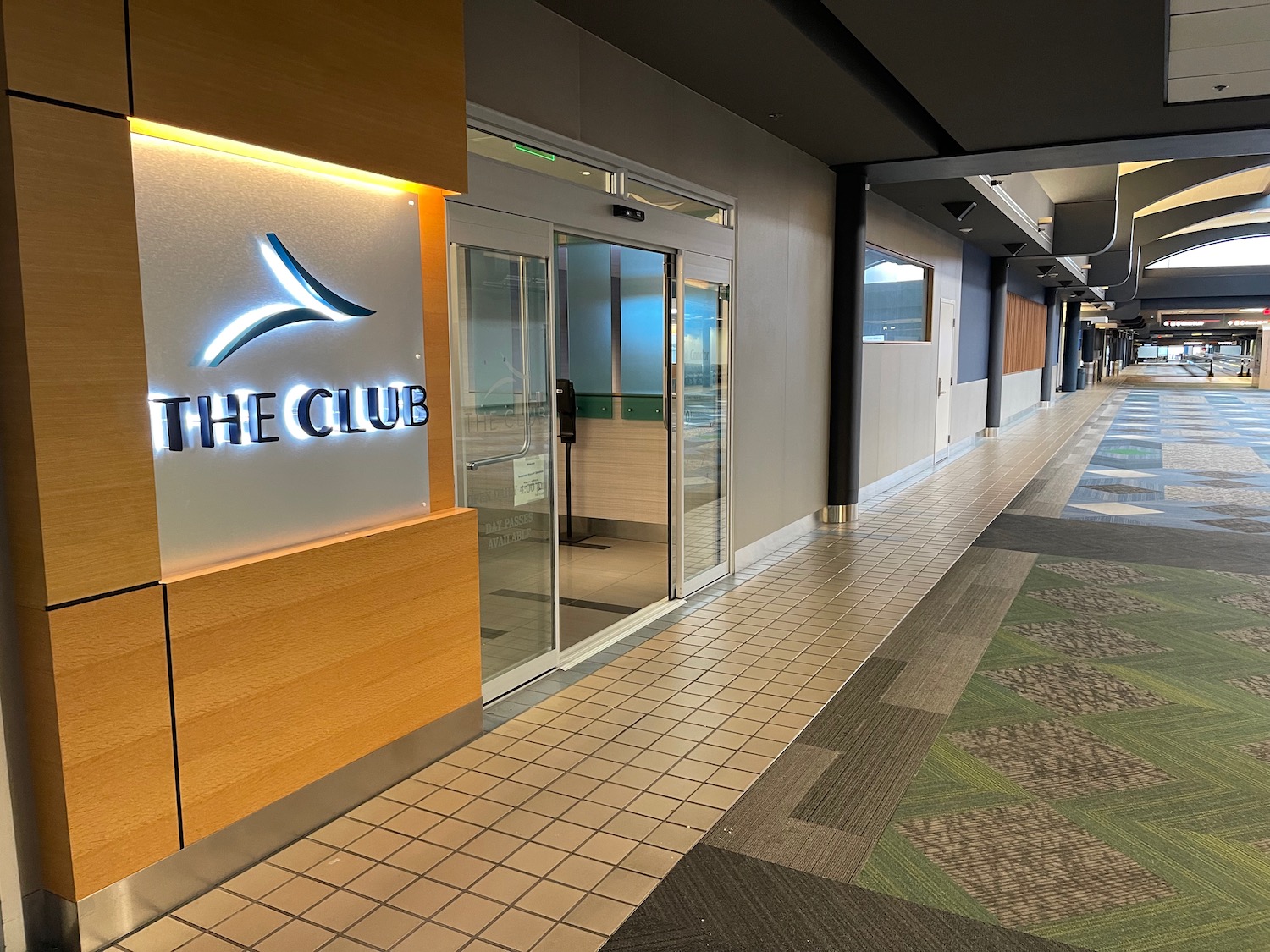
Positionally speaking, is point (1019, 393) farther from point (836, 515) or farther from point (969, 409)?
point (836, 515)

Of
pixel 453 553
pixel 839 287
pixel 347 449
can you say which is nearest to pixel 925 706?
pixel 453 553

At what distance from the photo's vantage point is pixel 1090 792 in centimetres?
313

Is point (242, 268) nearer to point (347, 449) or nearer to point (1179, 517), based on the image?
point (347, 449)

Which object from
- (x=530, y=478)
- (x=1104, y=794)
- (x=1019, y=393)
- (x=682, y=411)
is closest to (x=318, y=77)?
(x=530, y=478)

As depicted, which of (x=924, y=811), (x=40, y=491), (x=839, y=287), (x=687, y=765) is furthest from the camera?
(x=839, y=287)

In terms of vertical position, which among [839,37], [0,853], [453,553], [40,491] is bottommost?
[0,853]

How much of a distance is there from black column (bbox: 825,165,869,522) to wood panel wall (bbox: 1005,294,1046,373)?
1082 centimetres

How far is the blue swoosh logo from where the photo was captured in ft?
8.55

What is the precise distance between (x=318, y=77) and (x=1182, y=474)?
11.2 meters

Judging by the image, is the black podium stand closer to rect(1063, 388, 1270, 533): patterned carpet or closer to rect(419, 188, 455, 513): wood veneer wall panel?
rect(419, 188, 455, 513): wood veneer wall panel

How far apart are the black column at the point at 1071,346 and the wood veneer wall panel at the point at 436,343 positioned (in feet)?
98.7

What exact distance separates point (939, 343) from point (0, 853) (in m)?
11.4

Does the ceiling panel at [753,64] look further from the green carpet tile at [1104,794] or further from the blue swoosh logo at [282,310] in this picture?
the green carpet tile at [1104,794]

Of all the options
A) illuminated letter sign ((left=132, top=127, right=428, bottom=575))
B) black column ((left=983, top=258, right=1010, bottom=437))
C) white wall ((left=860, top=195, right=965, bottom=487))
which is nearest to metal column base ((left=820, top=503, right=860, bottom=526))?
white wall ((left=860, top=195, right=965, bottom=487))
